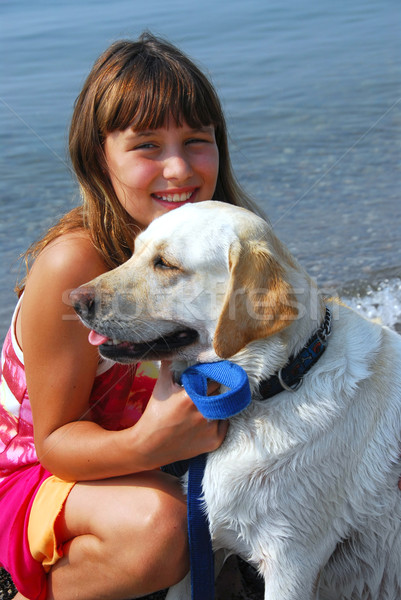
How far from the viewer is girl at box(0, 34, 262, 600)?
2.47 metres

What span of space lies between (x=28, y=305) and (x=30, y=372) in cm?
25

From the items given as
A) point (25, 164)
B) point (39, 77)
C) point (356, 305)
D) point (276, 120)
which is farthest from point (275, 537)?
point (39, 77)

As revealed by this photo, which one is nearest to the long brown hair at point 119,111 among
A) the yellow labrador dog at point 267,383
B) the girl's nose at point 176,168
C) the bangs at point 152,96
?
the bangs at point 152,96

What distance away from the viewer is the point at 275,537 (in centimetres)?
227

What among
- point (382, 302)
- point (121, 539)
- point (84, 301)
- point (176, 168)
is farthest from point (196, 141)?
point (382, 302)

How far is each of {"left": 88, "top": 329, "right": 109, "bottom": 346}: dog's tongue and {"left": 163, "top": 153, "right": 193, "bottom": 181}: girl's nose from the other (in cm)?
80

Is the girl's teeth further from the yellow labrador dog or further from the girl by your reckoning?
the yellow labrador dog

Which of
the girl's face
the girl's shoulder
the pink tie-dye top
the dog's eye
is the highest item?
the girl's face

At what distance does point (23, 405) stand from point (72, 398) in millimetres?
341

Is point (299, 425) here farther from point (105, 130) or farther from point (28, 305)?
point (105, 130)

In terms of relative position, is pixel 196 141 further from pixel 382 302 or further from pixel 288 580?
pixel 382 302

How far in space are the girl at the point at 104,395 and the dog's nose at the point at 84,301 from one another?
21 centimetres

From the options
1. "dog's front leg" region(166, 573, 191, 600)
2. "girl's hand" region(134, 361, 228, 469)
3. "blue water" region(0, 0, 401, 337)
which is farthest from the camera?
"blue water" region(0, 0, 401, 337)

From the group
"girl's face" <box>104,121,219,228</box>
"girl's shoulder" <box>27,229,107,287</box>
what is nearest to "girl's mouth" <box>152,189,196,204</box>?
"girl's face" <box>104,121,219,228</box>
